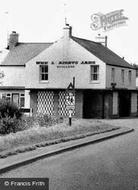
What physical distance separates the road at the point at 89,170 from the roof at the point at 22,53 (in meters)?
39.6

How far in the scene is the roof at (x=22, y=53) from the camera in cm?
5550

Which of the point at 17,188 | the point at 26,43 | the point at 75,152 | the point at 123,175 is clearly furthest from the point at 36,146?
the point at 26,43

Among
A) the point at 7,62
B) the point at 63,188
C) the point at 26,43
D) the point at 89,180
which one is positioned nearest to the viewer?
the point at 63,188

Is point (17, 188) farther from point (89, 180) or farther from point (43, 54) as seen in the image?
point (43, 54)

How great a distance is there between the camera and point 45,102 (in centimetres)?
4444

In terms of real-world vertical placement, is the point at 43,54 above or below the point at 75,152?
above

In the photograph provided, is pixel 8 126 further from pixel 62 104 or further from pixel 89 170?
pixel 62 104

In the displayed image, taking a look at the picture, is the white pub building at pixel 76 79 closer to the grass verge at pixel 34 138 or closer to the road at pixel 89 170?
the grass verge at pixel 34 138

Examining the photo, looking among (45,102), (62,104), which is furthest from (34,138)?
(45,102)

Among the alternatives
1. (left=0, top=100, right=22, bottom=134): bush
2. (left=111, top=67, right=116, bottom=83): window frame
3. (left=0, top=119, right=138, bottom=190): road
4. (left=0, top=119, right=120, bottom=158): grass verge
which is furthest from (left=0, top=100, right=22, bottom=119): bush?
(left=111, top=67, right=116, bottom=83): window frame

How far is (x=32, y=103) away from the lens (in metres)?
44.7

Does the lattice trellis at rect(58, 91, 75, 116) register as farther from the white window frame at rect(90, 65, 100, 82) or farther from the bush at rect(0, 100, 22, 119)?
the bush at rect(0, 100, 22, 119)

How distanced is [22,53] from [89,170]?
4627cm

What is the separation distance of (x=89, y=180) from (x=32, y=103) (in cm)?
3420
